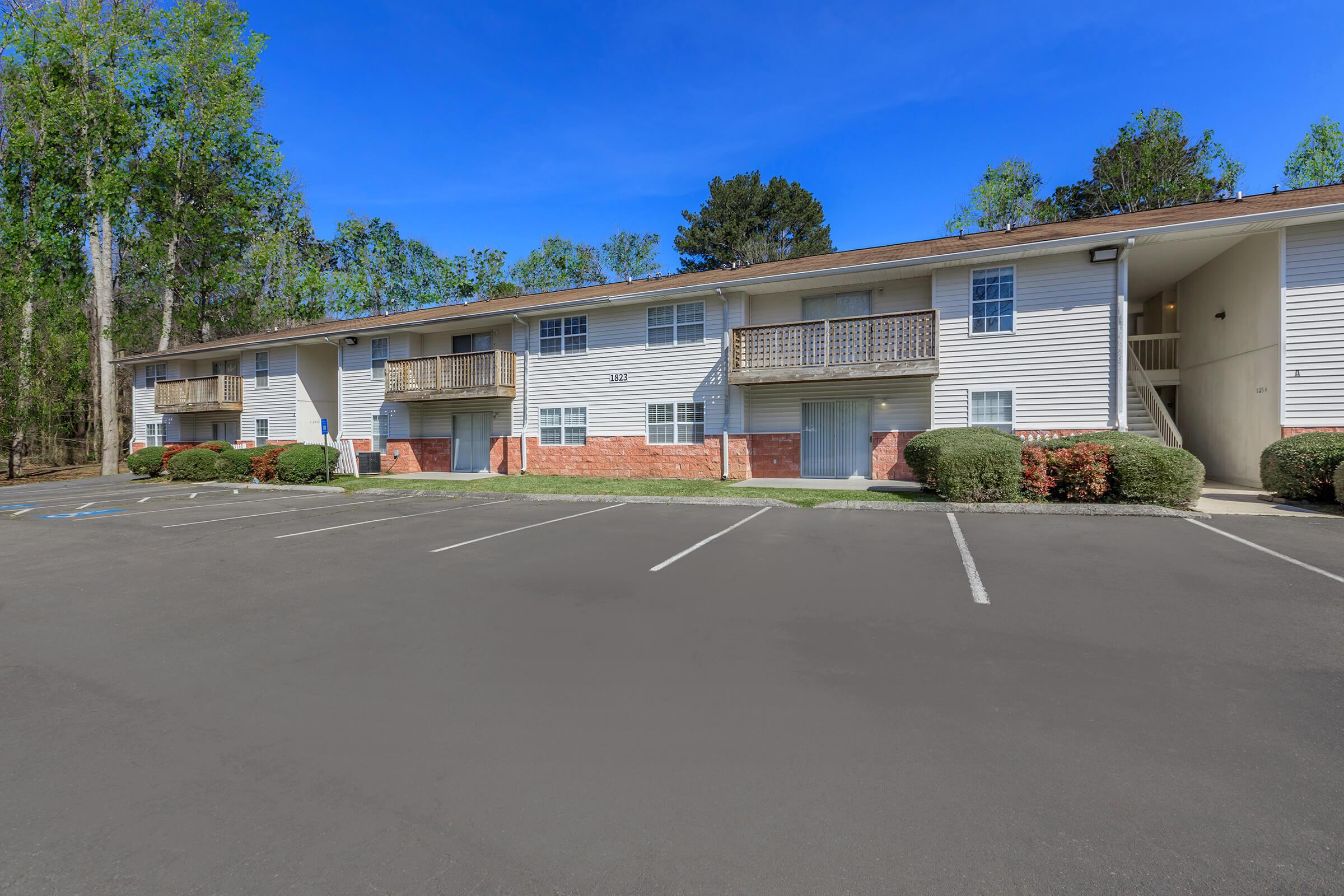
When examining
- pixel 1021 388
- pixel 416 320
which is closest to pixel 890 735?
pixel 1021 388

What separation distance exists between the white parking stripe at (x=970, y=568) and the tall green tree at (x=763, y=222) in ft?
112

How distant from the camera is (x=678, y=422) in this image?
1864 cm

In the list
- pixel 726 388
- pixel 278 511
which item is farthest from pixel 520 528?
pixel 726 388

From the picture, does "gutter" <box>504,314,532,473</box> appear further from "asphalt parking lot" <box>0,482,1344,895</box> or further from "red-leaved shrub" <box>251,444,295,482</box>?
"asphalt parking lot" <box>0,482,1344,895</box>

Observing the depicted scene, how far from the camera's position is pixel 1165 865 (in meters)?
2.14

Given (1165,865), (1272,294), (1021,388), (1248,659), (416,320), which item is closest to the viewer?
(1165,865)

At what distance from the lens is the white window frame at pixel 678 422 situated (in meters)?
18.3

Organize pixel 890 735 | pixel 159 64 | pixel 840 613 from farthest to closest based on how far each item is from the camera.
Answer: pixel 159 64
pixel 840 613
pixel 890 735

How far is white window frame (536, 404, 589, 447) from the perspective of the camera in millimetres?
20234

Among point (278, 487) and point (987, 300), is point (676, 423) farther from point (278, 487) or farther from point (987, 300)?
point (278, 487)

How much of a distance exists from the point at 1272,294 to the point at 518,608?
17106 mm

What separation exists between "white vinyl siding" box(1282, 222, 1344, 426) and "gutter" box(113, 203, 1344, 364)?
87cm

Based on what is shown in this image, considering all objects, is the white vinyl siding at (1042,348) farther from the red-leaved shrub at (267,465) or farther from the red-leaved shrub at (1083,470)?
the red-leaved shrub at (267,465)

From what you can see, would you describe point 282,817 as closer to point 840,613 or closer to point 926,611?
point 840,613
